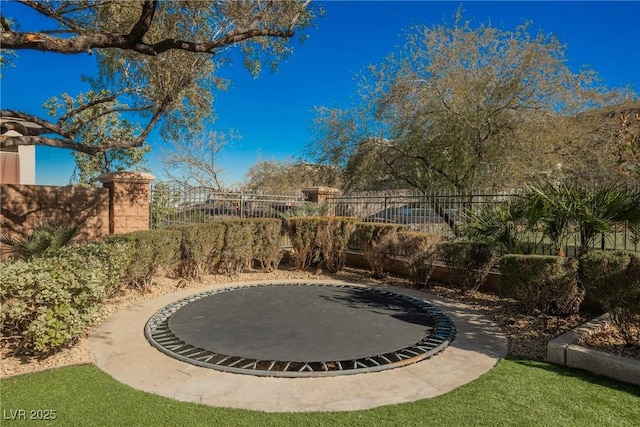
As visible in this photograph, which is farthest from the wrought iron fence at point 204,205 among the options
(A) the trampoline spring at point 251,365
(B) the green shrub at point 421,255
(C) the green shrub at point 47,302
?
(A) the trampoline spring at point 251,365

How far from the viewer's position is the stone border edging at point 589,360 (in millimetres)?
3447

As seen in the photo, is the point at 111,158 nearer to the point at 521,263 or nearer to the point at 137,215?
the point at 137,215

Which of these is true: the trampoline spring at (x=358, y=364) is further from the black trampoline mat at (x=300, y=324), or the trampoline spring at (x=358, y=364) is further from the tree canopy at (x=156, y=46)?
the tree canopy at (x=156, y=46)

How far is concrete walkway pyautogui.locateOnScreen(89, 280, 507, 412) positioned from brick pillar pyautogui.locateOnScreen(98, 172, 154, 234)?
4.34 meters

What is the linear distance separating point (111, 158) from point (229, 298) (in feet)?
40.0

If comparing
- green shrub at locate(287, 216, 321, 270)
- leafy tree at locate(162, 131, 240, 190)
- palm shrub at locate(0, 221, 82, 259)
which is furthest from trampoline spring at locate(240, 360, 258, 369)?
leafy tree at locate(162, 131, 240, 190)

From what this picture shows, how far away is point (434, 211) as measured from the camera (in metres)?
9.08

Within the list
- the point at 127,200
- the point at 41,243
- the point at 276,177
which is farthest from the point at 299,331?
the point at 276,177

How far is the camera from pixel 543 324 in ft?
16.8

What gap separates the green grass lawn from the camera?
9.07ft

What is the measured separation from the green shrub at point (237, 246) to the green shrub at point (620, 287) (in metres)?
6.53

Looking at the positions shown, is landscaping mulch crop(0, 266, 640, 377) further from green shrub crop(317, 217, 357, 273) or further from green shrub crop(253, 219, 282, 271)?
green shrub crop(317, 217, 357, 273)

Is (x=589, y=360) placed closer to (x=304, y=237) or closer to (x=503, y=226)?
(x=503, y=226)

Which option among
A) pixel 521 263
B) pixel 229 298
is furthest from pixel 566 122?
pixel 229 298
